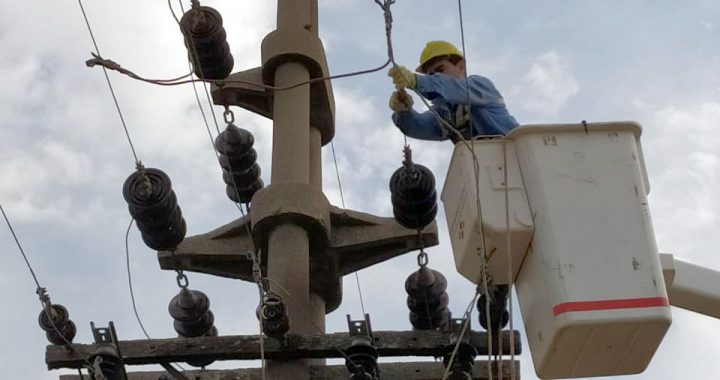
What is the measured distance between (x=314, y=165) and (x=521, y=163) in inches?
109

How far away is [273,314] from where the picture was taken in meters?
6.23

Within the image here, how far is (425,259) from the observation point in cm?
762

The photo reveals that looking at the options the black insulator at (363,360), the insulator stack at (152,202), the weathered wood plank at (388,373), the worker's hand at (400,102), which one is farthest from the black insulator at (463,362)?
the insulator stack at (152,202)

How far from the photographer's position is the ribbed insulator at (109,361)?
6.36m

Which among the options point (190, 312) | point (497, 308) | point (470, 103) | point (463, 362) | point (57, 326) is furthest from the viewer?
point (190, 312)

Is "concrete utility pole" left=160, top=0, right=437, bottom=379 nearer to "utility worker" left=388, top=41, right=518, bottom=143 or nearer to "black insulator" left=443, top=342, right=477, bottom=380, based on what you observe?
"black insulator" left=443, top=342, right=477, bottom=380

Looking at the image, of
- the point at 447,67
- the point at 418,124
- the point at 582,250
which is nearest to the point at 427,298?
the point at 418,124

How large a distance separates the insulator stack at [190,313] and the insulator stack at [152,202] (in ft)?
2.97

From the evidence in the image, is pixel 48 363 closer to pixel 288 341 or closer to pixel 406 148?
pixel 288 341

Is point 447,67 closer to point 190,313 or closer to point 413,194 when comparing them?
point 413,194

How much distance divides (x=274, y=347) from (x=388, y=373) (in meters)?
0.64

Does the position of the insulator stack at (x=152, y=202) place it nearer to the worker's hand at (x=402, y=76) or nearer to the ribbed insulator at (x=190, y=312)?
the ribbed insulator at (x=190, y=312)

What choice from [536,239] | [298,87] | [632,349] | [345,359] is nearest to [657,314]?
[632,349]

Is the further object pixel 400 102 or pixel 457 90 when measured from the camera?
pixel 400 102
